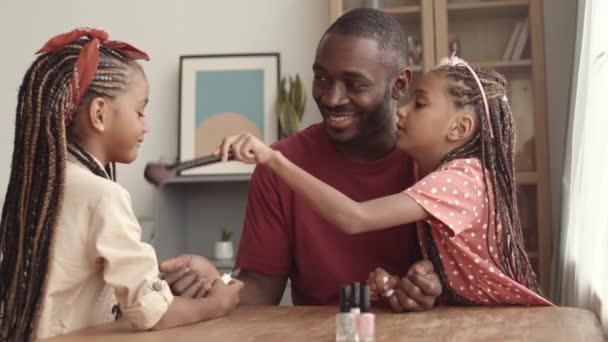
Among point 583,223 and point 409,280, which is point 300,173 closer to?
point 409,280

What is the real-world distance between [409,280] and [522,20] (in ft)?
7.74

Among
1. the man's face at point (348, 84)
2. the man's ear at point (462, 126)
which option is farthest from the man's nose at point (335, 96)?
the man's ear at point (462, 126)

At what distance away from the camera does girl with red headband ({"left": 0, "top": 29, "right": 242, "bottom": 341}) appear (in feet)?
3.89

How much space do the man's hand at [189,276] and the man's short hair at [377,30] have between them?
2.18 feet

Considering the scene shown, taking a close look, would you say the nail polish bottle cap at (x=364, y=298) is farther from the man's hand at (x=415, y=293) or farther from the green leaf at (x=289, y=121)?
the green leaf at (x=289, y=121)

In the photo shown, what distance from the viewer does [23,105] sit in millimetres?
1280

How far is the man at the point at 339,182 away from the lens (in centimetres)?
175

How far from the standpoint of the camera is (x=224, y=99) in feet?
13.1

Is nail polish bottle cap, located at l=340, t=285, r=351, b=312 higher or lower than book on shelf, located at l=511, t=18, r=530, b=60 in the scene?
lower

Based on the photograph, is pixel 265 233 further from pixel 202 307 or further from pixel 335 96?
pixel 202 307

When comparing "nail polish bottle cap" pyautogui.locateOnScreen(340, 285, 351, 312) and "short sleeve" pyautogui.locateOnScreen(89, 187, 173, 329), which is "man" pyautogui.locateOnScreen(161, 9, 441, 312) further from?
"nail polish bottle cap" pyautogui.locateOnScreen(340, 285, 351, 312)

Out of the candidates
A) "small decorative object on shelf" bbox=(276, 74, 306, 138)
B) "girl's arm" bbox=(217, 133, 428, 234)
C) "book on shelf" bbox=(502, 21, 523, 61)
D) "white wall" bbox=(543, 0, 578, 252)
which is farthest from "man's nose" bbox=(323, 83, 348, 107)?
"white wall" bbox=(543, 0, 578, 252)

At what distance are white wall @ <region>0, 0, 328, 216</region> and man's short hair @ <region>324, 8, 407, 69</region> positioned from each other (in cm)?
197

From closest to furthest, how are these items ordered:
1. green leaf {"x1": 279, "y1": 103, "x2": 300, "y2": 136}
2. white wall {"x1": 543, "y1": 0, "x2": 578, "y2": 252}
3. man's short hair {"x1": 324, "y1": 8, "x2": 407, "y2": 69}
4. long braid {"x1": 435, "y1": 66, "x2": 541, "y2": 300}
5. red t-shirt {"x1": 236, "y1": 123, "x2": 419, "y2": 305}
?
long braid {"x1": 435, "y1": 66, "x2": 541, "y2": 300} < red t-shirt {"x1": 236, "y1": 123, "x2": 419, "y2": 305} < man's short hair {"x1": 324, "y1": 8, "x2": 407, "y2": 69} < white wall {"x1": 543, "y1": 0, "x2": 578, "y2": 252} < green leaf {"x1": 279, "y1": 103, "x2": 300, "y2": 136}
